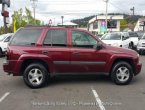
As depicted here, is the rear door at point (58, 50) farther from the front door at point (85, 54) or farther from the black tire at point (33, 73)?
the black tire at point (33, 73)

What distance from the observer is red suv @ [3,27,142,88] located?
9.24m

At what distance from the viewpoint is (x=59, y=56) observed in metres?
9.34

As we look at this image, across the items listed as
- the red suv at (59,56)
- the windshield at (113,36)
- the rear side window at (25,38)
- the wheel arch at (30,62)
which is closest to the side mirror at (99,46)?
the red suv at (59,56)

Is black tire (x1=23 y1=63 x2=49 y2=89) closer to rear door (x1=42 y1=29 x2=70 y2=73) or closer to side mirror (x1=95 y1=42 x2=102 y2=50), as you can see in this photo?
rear door (x1=42 y1=29 x2=70 y2=73)

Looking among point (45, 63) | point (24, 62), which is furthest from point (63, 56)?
point (24, 62)

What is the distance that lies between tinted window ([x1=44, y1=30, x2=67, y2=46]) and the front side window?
0.31 m

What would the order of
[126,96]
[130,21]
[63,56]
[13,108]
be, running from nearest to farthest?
[13,108] < [126,96] < [63,56] < [130,21]

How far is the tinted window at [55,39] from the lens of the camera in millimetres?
9422

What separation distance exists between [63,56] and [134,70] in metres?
2.42

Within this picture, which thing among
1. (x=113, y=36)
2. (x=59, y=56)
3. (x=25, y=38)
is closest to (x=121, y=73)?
(x=59, y=56)

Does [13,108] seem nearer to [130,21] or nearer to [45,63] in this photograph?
[45,63]

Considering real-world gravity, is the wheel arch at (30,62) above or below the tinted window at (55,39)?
below

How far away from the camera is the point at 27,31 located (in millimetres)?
9516

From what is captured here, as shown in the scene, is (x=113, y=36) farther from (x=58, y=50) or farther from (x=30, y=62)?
(x=30, y=62)
